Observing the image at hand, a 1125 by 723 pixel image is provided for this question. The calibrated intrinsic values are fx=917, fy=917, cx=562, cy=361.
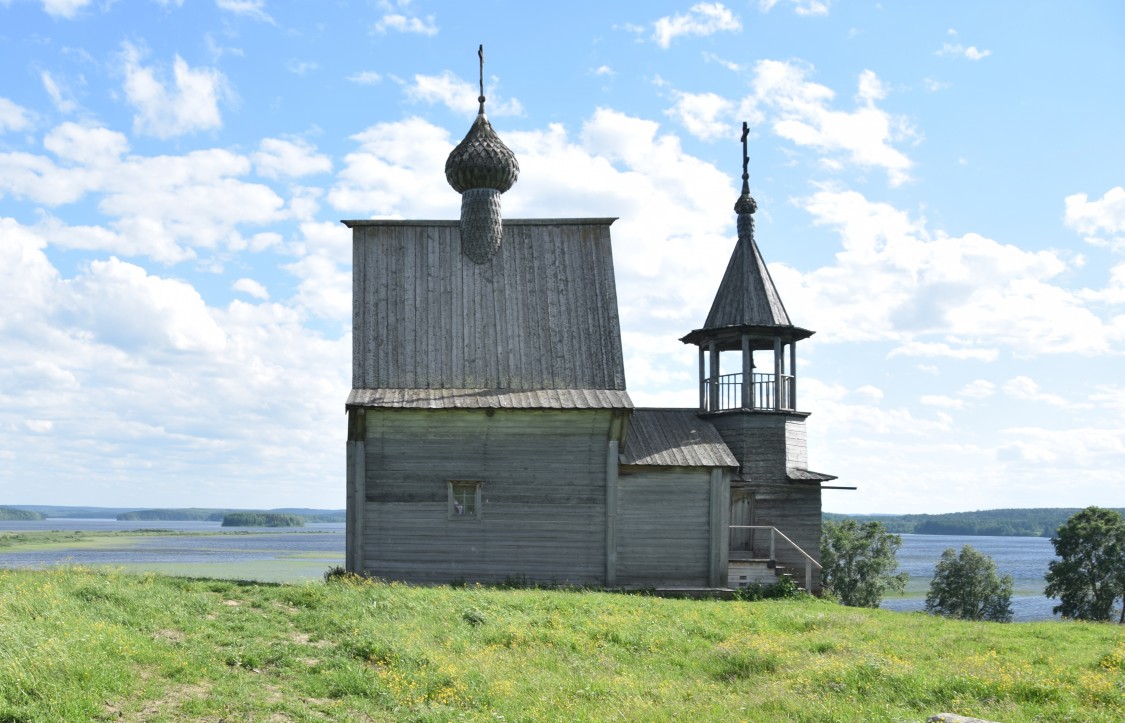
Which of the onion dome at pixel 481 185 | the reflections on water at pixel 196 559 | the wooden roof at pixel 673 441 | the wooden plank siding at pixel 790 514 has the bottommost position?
the reflections on water at pixel 196 559

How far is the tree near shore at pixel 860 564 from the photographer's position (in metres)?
48.7

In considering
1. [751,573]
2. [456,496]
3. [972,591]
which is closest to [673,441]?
[751,573]

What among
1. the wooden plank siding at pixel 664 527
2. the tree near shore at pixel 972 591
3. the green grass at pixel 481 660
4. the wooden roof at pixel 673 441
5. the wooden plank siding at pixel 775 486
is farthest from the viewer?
the tree near shore at pixel 972 591

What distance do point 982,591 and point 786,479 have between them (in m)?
32.2

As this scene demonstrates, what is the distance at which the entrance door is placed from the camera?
24156 mm

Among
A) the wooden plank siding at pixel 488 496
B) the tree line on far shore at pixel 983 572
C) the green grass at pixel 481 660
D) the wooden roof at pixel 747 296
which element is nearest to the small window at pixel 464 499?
the wooden plank siding at pixel 488 496

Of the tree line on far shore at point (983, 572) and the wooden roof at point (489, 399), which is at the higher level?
the wooden roof at point (489, 399)

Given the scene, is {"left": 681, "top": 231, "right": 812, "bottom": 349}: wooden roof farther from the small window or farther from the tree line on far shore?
the tree line on far shore

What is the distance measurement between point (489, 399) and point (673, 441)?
4.97 metres

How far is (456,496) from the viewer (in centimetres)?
2120

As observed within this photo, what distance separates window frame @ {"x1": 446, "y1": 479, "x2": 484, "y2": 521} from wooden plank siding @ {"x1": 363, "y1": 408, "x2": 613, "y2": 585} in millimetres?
85

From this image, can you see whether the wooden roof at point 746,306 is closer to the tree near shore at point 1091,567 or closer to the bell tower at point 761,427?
the bell tower at point 761,427

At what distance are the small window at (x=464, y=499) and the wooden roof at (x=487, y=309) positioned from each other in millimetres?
2356

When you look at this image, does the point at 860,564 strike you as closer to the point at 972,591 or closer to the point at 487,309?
the point at 972,591
